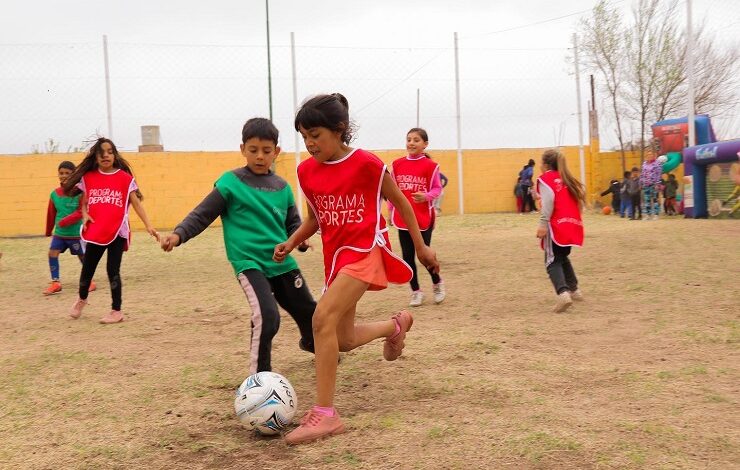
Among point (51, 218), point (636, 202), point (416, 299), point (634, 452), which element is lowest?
point (634, 452)

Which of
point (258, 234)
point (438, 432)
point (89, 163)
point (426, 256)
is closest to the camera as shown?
point (438, 432)

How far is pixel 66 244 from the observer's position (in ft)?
32.5

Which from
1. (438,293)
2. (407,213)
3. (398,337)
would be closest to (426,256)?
(407,213)

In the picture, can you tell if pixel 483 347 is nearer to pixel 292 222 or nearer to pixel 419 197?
pixel 292 222

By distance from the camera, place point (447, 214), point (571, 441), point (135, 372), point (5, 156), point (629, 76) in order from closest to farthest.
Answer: point (571, 441) → point (135, 372) → point (5, 156) → point (447, 214) → point (629, 76)

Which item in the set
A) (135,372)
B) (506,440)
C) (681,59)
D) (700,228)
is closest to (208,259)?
(135,372)

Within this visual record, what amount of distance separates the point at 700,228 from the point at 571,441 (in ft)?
39.9

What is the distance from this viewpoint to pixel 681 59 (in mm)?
24078

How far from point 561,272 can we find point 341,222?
3756 mm

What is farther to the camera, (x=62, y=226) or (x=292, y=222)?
(x=62, y=226)

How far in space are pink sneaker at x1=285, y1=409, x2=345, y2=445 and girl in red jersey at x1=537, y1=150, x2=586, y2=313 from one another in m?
3.96

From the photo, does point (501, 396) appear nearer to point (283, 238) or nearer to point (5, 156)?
point (283, 238)

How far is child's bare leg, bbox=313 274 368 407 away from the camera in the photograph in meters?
3.77

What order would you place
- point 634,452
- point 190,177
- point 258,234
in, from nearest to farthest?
point 634,452
point 258,234
point 190,177
